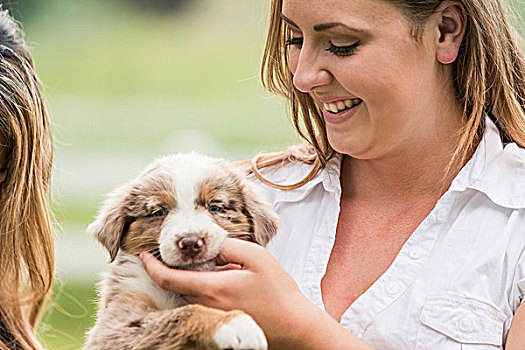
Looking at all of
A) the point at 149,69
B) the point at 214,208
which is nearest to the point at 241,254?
the point at 214,208

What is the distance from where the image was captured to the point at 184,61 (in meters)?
13.1

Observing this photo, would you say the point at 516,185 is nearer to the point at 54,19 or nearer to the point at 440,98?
the point at 440,98

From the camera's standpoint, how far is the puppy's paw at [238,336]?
1531 mm

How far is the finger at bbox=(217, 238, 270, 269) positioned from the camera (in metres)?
1.78

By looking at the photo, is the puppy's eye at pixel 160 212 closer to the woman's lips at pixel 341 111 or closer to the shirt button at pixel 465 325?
the woman's lips at pixel 341 111

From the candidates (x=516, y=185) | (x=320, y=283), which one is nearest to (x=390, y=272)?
(x=320, y=283)

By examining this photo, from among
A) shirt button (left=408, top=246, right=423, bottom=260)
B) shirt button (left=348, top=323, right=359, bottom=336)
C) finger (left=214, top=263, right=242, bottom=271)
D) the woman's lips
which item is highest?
the woman's lips

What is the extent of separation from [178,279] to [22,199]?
2.49 feet

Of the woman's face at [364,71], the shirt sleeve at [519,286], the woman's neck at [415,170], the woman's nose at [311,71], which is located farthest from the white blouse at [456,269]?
the woman's nose at [311,71]

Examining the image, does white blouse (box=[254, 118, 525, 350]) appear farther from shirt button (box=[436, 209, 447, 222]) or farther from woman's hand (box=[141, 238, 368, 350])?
woman's hand (box=[141, 238, 368, 350])

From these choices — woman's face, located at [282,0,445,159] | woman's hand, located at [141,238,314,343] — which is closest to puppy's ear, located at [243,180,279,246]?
woman's hand, located at [141,238,314,343]

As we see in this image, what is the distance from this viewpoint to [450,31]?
206 cm

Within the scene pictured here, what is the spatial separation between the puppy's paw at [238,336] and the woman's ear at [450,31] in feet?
3.20

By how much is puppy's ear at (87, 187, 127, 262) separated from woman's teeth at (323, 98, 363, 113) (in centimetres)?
60
